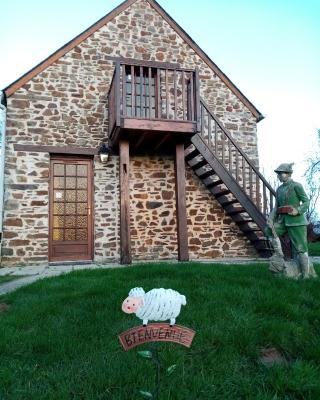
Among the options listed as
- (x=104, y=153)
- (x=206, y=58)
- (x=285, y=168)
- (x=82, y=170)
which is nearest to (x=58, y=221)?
(x=82, y=170)

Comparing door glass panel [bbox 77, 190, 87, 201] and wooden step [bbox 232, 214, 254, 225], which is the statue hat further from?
door glass panel [bbox 77, 190, 87, 201]

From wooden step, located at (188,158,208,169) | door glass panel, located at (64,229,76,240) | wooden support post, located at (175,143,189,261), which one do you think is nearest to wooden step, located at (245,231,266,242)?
wooden step, located at (188,158,208,169)

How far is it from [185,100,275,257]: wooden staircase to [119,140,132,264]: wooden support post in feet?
5.20

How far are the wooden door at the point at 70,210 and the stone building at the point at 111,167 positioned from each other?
0.08 ft

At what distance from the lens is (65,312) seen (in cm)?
369

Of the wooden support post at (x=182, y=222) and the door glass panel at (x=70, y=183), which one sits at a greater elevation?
the door glass panel at (x=70, y=183)

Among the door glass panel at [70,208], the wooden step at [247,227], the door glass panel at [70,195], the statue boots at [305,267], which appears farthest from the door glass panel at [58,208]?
the statue boots at [305,267]

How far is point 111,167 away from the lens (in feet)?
29.5

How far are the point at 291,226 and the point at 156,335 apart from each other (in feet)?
11.1

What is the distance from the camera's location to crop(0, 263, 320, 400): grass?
7.64 ft

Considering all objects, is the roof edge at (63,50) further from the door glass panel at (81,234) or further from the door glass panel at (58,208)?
the door glass panel at (81,234)

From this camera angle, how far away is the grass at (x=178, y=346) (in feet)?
7.64

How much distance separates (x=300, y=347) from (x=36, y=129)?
7626 mm

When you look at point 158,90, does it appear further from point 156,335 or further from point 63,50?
point 156,335
